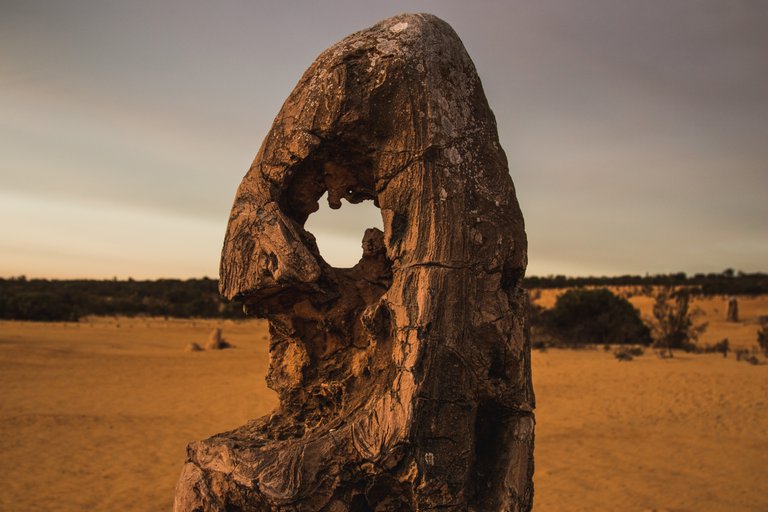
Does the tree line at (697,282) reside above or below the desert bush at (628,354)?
above

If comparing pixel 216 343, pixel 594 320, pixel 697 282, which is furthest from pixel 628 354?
pixel 697 282

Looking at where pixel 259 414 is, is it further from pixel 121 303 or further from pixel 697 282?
pixel 697 282

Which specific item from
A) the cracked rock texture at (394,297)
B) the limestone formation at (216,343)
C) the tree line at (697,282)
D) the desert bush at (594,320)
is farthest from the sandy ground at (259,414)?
the tree line at (697,282)

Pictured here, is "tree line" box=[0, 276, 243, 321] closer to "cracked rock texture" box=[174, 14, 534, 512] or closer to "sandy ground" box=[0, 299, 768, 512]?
"sandy ground" box=[0, 299, 768, 512]

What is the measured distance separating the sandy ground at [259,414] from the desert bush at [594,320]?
418 centimetres

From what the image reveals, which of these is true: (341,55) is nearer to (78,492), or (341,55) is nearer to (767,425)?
(78,492)

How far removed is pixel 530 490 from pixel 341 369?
115 centimetres

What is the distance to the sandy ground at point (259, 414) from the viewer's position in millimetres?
8227

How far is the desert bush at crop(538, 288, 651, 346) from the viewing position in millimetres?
25188

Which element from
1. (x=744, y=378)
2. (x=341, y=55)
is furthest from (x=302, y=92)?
(x=744, y=378)

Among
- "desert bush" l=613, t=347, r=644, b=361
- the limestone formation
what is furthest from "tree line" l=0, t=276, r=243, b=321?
"desert bush" l=613, t=347, r=644, b=361

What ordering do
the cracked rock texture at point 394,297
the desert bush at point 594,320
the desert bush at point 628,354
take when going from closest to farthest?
1. the cracked rock texture at point 394,297
2. the desert bush at point 628,354
3. the desert bush at point 594,320

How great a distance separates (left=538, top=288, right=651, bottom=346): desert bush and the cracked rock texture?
22345mm

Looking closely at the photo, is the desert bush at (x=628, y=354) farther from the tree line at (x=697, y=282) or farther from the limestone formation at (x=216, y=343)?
the tree line at (x=697, y=282)
